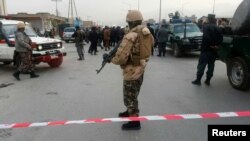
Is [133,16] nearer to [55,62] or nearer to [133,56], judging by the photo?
[133,56]

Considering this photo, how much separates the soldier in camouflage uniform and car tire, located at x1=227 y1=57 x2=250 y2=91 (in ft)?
19.2

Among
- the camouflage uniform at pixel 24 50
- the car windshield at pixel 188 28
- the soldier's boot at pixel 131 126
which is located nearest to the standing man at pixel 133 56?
the soldier's boot at pixel 131 126

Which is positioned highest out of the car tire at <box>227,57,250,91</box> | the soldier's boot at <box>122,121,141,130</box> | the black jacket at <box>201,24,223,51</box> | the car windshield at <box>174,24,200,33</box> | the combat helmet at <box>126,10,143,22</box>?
the combat helmet at <box>126,10,143,22</box>

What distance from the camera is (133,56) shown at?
16.8 ft

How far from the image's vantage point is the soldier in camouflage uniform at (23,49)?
10.4 meters

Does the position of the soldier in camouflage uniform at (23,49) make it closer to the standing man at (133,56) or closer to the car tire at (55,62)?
the car tire at (55,62)

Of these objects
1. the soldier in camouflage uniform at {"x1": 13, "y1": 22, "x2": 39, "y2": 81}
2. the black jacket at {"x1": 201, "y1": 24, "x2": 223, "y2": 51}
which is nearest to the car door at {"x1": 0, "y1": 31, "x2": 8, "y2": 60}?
the soldier in camouflage uniform at {"x1": 13, "y1": 22, "x2": 39, "y2": 81}

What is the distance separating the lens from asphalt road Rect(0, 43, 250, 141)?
5219 millimetres

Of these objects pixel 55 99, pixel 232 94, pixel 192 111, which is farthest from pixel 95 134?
pixel 232 94

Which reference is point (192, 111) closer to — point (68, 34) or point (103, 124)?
point (103, 124)

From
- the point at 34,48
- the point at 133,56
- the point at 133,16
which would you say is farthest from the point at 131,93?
the point at 34,48

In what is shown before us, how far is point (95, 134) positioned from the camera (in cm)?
520

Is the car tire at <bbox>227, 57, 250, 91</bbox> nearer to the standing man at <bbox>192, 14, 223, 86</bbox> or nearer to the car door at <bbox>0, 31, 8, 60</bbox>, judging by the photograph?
the standing man at <bbox>192, 14, 223, 86</bbox>

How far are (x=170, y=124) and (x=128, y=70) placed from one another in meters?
1.15
